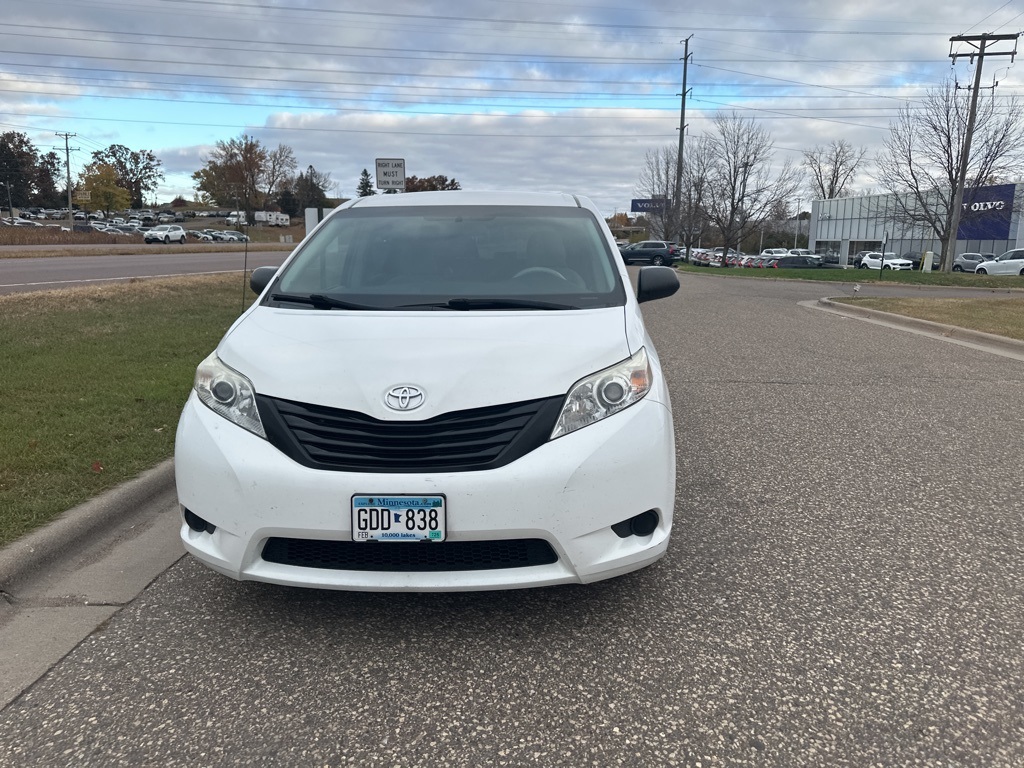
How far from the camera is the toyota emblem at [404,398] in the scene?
107 inches

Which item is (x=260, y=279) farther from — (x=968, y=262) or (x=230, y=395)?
(x=968, y=262)

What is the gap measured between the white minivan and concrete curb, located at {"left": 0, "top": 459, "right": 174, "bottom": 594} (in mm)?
1001

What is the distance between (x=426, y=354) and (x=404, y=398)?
10.3 inches

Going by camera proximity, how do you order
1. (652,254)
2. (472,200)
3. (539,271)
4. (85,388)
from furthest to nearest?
(652,254), (85,388), (472,200), (539,271)

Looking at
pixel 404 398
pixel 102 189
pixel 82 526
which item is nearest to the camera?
pixel 404 398

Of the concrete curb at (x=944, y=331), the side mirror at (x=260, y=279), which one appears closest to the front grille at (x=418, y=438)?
the side mirror at (x=260, y=279)

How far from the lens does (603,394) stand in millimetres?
2885

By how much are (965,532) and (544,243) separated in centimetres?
268

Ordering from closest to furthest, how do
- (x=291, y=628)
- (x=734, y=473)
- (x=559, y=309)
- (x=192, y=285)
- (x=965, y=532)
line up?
1. (x=291, y=628)
2. (x=559, y=309)
3. (x=965, y=532)
4. (x=734, y=473)
5. (x=192, y=285)

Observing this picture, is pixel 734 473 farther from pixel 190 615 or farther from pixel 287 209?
pixel 287 209

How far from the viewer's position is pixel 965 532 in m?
3.94

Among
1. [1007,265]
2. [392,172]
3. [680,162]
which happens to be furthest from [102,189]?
[1007,265]

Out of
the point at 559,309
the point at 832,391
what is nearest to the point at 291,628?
the point at 559,309

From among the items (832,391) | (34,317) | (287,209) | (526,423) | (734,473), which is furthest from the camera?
(287,209)
